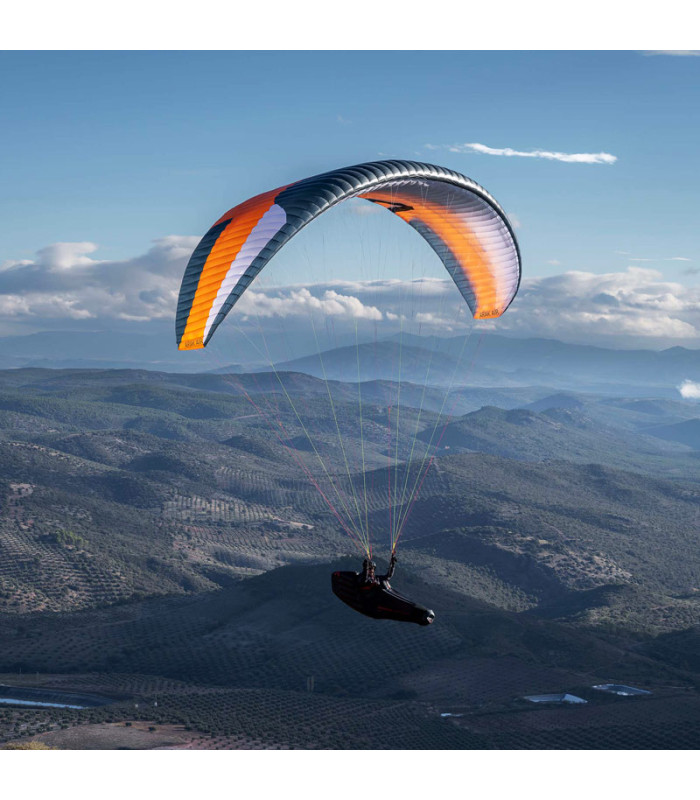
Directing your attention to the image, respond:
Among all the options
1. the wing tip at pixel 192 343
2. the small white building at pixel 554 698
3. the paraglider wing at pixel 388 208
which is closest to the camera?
the wing tip at pixel 192 343

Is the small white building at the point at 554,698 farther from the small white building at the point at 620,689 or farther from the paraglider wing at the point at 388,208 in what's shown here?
the paraglider wing at the point at 388,208

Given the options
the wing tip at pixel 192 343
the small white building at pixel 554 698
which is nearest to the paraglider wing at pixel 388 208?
the wing tip at pixel 192 343

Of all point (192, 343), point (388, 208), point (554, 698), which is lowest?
point (554, 698)

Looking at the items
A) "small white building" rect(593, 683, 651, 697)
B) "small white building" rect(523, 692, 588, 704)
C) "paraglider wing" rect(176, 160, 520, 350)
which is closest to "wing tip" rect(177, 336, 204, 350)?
"paraglider wing" rect(176, 160, 520, 350)

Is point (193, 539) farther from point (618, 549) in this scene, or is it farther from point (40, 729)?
point (40, 729)

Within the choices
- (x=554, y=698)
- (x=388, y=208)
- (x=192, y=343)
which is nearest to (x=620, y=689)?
(x=554, y=698)

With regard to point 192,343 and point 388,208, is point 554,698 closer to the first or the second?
point 388,208

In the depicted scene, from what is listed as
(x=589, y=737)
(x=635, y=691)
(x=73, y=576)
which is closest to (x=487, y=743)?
(x=589, y=737)

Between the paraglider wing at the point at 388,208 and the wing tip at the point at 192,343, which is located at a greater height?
the paraglider wing at the point at 388,208

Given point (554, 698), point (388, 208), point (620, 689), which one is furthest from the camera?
point (620, 689)
